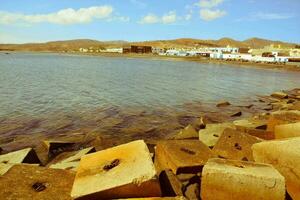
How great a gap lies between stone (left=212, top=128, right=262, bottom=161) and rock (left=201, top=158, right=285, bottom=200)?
7.03ft

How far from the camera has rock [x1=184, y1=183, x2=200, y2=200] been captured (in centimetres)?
478

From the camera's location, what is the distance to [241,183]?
394cm

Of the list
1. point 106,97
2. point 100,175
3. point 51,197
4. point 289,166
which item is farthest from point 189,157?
point 106,97

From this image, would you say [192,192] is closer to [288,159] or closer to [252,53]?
[288,159]

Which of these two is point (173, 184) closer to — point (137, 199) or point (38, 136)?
point (137, 199)

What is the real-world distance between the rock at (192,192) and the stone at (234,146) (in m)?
1.52

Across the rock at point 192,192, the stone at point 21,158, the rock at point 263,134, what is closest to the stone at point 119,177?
the rock at point 192,192

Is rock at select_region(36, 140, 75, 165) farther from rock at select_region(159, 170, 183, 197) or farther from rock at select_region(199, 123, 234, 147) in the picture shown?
rock at select_region(159, 170, 183, 197)

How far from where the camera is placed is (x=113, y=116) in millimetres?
→ 17438

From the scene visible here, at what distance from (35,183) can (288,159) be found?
11.1 feet

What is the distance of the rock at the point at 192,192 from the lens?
4.78m

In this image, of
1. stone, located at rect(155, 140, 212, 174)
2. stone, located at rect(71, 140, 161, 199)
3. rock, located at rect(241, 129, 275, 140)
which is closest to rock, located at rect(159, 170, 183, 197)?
stone, located at rect(155, 140, 212, 174)

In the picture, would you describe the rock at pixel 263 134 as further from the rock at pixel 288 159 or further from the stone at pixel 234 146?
the rock at pixel 288 159

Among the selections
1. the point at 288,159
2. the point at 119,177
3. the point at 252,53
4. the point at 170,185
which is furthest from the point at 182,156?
the point at 252,53
